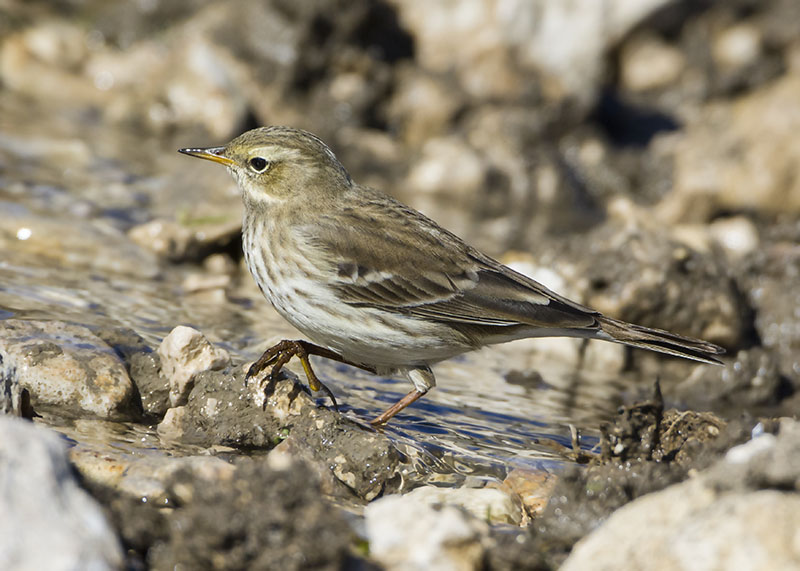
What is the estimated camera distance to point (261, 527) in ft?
10.3

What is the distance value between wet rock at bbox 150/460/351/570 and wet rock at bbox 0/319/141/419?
5.21 ft

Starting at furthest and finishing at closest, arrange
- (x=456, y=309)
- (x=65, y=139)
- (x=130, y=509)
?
(x=65, y=139)
(x=456, y=309)
(x=130, y=509)

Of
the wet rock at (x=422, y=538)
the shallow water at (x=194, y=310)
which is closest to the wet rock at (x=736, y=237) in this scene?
the shallow water at (x=194, y=310)

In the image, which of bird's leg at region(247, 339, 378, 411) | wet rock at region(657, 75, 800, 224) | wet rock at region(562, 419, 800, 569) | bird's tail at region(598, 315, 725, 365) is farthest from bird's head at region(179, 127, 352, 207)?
wet rock at region(657, 75, 800, 224)

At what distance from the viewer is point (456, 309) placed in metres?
5.57

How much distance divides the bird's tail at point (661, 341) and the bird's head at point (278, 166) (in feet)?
6.07

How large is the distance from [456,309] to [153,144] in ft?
21.4

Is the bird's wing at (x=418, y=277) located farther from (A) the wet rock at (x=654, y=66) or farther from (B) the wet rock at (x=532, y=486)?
(A) the wet rock at (x=654, y=66)

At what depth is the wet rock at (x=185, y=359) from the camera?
486 cm

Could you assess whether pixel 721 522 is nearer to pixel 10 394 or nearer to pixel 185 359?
pixel 10 394

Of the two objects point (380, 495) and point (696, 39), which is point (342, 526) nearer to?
point (380, 495)

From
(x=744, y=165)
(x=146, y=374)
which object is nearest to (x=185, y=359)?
(x=146, y=374)

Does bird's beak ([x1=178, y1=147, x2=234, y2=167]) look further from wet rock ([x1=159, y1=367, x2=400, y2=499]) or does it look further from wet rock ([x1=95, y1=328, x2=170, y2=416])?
wet rock ([x1=159, y1=367, x2=400, y2=499])

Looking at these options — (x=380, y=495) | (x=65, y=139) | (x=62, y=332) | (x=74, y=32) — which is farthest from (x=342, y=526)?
(x=74, y=32)
